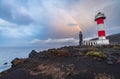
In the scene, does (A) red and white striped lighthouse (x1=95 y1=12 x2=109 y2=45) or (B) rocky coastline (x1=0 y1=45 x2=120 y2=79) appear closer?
(B) rocky coastline (x1=0 y1=45 x2=120 y2=79)

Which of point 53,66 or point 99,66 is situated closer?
point 99,66

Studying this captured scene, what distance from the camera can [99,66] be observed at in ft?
45.9

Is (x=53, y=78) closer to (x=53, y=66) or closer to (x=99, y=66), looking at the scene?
(x=53, y=66)

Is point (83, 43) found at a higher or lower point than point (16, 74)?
higher

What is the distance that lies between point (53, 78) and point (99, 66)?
3.48 m

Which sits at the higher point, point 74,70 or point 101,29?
point 101,29

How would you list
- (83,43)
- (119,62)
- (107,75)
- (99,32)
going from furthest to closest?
(83,43)
(99,32)
(119,62)
(107,75)

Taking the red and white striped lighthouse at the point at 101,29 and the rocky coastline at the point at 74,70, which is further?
the red and white striped lighthouse at the point at 101,29

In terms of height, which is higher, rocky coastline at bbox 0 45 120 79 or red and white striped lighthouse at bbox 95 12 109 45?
red and white striped lighthouse at bbox 95 12 109 45

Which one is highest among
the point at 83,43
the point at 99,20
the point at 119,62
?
the point at 99,20

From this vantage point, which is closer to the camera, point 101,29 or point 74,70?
point 74,70

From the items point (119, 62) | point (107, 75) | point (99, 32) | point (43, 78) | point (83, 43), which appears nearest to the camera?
point (107, 75)

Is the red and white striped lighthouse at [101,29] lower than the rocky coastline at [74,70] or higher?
higher

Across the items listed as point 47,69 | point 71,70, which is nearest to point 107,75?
point 71,70
